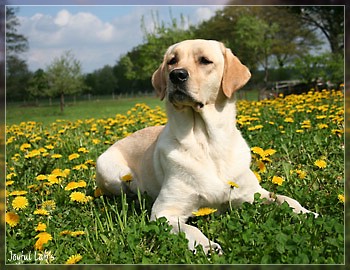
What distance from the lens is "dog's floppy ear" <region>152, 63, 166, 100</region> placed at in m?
3.61

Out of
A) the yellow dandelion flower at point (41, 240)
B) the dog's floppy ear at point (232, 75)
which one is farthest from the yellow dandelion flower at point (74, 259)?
the dog's floppy ear at point (232, 75)

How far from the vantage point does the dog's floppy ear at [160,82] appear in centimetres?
361

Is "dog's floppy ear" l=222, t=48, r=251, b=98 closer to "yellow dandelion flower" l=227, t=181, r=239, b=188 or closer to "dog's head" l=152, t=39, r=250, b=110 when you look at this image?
"dog's head" l=152, t=39, r=250, b=110

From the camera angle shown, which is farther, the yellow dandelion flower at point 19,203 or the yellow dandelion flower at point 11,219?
the yellow dandelion flower at point 19,203

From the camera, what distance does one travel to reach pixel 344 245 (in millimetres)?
2512

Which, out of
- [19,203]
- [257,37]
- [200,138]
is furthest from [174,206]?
[257,37]

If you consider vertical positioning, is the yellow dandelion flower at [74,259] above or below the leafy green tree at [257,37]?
below

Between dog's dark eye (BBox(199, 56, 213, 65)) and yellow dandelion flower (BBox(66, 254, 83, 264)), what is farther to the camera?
dog's dark eye (BBox(199, 56, 213, 65))

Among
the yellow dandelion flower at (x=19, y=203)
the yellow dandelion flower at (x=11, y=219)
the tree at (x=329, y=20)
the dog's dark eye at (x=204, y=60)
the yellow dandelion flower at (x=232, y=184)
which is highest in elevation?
the tree at (x=329, y=20)

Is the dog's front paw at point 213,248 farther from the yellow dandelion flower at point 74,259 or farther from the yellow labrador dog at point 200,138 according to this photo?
the yellow dandelion flower at point 74,259

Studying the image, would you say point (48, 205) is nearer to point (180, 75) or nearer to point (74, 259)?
point (74, 259)

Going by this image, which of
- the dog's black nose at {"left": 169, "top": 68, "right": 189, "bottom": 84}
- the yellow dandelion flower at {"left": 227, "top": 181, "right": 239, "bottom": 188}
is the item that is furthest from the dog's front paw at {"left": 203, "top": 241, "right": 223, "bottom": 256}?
the dog's black nose at {"left": 169, "top": 68, "right": 189, "bottom": 84}

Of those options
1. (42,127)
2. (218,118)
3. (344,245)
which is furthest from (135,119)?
(344,245)

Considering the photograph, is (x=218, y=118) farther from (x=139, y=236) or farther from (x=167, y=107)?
(x=139, y=236)
